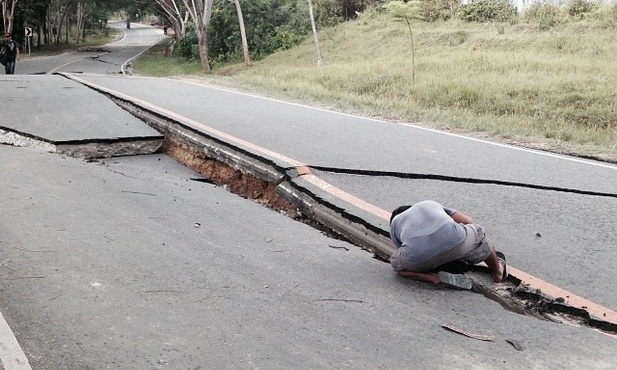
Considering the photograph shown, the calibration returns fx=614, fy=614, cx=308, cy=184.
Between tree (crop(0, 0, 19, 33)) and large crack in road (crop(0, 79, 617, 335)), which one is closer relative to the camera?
large crack in road (crop(0, 79, 617, 335))

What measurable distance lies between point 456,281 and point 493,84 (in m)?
11.8

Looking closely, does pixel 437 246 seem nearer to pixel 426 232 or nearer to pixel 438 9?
pixel 426 232

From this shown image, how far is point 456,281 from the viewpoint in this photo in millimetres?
3734

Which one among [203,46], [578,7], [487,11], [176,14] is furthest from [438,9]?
[176,14]

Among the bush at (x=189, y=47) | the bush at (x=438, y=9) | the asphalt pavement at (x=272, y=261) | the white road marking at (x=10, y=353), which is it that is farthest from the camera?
the bush at (x=189, y=47)

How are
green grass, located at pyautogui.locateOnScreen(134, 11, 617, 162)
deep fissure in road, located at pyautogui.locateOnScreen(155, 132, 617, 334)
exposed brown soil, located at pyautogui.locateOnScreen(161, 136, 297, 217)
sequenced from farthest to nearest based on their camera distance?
1. green grass, located at pyautogui.locateOnScreen(134, 11, 617, 162)
2. exposed brown soil, located at pyautogui.locateOnScreen(161, 136, 297, 217)
3. deep fissure in road, located at pyautogui.locateOnScreen(155, 132, 617, 334)

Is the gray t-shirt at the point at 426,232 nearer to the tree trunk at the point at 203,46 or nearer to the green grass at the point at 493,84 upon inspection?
the green grass at the point at 493,84

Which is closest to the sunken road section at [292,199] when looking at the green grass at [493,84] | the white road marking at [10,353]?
the white road marking at [10,353]

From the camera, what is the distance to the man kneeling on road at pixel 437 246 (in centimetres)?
367

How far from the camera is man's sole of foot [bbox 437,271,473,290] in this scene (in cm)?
372

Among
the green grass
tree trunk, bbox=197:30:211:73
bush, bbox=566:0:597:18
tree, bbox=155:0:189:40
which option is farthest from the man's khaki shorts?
tree, bbox=155:0:189:40

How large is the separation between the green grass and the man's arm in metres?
4.55

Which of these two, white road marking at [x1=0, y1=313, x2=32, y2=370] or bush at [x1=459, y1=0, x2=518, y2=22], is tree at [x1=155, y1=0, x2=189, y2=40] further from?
white road marking at [x1=0, y1=313, x2=32, y2=370]

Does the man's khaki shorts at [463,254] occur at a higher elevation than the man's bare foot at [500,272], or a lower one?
higher
